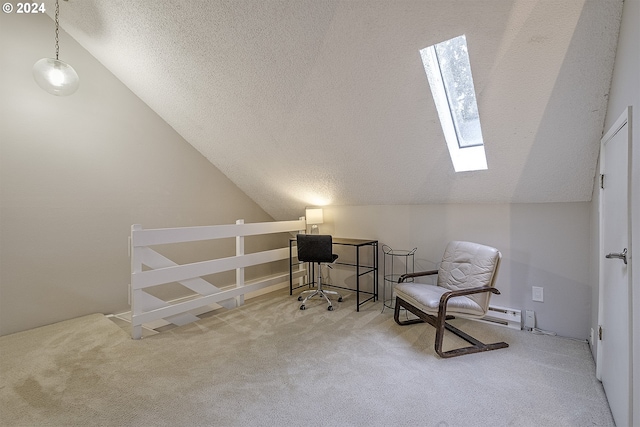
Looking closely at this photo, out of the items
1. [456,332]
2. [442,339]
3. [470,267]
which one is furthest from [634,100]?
[456,332]

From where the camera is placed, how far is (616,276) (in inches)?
63.9

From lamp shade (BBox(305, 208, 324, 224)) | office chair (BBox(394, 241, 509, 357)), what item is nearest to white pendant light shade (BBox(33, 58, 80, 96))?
lamp shade (BBox(305, 208, 324, 224))

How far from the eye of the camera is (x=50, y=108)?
2.79 meters

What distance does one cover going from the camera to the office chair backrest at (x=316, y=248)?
3324 millimetres

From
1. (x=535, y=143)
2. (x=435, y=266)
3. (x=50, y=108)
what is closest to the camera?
(x=535, y=143)

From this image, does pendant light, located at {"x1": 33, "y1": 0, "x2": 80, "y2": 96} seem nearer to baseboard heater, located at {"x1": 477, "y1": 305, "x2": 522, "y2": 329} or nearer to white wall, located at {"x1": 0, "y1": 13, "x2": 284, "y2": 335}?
white wall, located at {"x1": 0, "y1": 13, "x2": 284, "y2": 335}

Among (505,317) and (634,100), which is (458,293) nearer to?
(505,317)

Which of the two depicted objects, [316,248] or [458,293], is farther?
[316,248]

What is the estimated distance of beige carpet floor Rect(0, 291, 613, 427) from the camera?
1.62 m

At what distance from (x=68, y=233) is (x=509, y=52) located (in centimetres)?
400

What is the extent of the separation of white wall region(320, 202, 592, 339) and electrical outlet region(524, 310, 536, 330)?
37 millimetres

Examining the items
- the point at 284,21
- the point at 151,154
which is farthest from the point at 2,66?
the point at 284,21

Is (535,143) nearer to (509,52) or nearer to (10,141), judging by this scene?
(509,52)

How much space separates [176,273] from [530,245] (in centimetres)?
339
